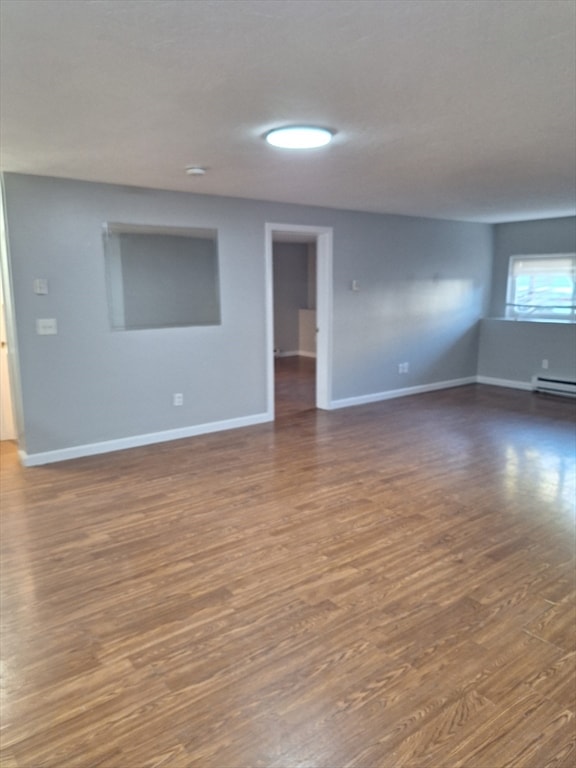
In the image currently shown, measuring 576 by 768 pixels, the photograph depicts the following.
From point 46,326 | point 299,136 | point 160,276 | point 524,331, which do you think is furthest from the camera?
point 524,331

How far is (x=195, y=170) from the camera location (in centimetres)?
369

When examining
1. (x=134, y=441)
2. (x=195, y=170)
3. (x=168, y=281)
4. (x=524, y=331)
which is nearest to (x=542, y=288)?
(x=524, y=331)

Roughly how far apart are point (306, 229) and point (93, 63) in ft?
12.5

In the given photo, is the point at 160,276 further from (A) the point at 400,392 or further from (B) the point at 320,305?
(A) the point at 400,392

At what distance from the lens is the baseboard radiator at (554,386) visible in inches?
267

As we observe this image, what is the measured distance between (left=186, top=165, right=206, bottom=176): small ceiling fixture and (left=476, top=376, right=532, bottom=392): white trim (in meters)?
5.59

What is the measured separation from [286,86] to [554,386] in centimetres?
618

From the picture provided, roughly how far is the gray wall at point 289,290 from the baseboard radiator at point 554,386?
16.2 feet

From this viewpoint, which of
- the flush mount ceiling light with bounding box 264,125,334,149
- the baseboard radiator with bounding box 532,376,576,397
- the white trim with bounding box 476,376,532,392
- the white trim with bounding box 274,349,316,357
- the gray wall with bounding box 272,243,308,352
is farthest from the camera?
the white trim with bounding box 274,349,316,357

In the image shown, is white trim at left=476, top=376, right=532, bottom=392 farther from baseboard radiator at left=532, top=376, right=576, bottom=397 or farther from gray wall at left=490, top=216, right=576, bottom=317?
gray wall at left=490, top=216, right=576, bottom=317

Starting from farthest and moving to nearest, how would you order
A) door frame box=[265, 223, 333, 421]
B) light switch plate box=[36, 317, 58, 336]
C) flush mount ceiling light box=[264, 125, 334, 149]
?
door frame box=[265, 223, 333, 421] < light switch plate box=[36, 317, 58, 336] < flush mount ceiling light box=[264, 125, 334, 149]

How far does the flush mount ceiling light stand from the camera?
2.69 metres

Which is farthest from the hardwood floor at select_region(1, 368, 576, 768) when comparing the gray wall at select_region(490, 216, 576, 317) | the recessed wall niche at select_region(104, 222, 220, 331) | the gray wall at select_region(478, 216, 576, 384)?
the gray wall at select_region(490, 216, 576, 317)

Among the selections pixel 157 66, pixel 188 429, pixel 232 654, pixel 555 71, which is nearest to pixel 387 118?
pixel 555 71
